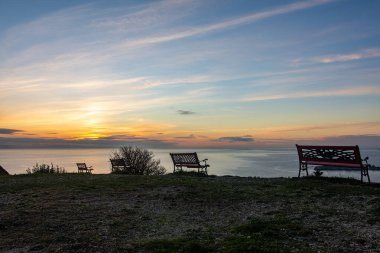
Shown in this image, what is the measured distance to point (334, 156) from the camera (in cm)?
1534

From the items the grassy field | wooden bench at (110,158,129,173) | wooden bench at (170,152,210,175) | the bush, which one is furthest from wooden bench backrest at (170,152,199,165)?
the bush

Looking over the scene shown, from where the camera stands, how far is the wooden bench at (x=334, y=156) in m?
14.5

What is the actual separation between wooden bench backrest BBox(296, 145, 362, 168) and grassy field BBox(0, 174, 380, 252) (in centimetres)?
89

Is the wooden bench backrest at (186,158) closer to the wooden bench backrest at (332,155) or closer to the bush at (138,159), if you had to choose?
the wooden bench backrest at (332,155)

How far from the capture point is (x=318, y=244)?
6.47 meters

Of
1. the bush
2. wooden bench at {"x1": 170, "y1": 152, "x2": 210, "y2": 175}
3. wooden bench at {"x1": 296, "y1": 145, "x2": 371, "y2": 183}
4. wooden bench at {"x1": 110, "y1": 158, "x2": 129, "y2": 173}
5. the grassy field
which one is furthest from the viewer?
the bush

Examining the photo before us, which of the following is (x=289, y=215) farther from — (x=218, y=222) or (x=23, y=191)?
(x=23, y=191)

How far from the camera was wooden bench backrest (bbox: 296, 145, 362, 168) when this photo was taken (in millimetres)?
14515

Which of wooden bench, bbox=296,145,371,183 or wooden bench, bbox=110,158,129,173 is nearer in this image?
wooden bench, bbox=296,145,371,183

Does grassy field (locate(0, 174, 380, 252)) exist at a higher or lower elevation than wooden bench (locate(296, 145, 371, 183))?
lower

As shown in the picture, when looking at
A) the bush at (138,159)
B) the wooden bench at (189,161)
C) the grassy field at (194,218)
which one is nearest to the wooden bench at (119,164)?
the wooden bench at (189,161)

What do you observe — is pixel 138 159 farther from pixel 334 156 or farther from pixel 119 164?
pixel 334 156

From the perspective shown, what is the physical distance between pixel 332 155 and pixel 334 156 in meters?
0.10

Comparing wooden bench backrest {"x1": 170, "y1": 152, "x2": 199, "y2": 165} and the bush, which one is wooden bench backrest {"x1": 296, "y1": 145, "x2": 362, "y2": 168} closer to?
wooden bench backrest {"x1": 170, "y1": 152, "x2": 199, "y2": 165}
